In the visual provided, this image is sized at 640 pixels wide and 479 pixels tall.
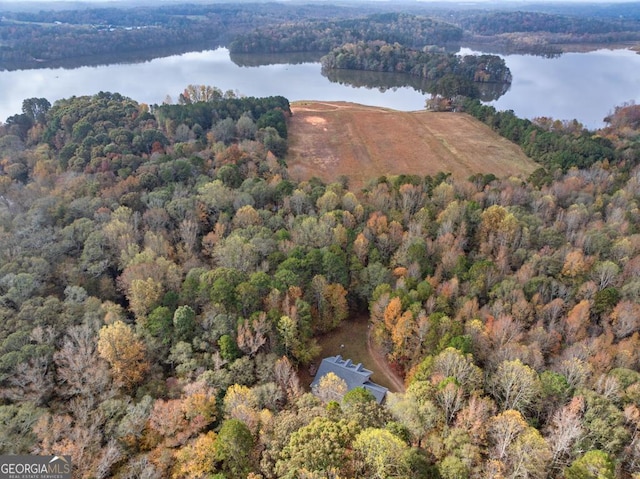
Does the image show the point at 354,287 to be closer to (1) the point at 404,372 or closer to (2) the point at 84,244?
(1) the point at 404,372

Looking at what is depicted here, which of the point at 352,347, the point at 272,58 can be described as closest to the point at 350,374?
the point at 352,347

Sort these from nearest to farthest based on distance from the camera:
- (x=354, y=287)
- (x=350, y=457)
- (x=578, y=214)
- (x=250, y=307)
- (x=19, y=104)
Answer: (x=350, y=457) < (x=250, y=307) < (x=354, y=287) < (x=578, y=214) < (x=19, y=104)

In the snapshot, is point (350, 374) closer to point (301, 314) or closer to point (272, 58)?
point (301, 314)

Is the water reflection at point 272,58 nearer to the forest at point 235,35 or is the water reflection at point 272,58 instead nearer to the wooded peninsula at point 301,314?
the forest at point 235,35

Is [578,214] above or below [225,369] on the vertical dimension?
above

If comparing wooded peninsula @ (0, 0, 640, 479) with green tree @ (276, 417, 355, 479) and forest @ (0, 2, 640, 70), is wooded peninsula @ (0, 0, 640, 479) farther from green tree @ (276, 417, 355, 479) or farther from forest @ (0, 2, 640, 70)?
forest @ (0, 2, 640, 70)

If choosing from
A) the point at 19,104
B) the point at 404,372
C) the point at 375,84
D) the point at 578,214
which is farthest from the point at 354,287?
the point at 375,84

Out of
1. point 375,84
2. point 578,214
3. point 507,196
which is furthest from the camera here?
point 375,84

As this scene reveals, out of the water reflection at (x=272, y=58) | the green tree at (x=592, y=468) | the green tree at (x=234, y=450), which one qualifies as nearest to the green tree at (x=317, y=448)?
the green tree at (x=234, y=450)
